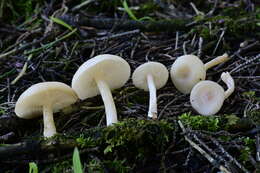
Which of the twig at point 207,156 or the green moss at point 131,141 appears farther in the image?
the green moss at point 131,141

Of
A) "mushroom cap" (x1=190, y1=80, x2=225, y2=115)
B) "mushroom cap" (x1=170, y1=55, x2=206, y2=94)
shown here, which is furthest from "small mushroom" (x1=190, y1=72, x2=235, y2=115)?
"mushroom cap" (x1=170, y1=55, x2=206, y2=94)

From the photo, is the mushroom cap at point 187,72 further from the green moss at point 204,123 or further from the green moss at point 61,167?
the green moss at point 61,167

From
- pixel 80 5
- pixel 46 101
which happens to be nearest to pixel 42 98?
pixel 46 101

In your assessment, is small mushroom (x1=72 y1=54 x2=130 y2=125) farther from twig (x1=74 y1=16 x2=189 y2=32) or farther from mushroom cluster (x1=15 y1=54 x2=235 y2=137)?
twig (x1=74 y1=16 x2=189 y2=32)

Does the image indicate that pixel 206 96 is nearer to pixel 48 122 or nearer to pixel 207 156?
pixel 207 156

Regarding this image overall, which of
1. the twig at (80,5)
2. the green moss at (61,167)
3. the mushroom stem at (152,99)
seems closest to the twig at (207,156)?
the mushroom stem at (152,99)

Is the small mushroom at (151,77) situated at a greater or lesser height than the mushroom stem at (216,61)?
lesser
